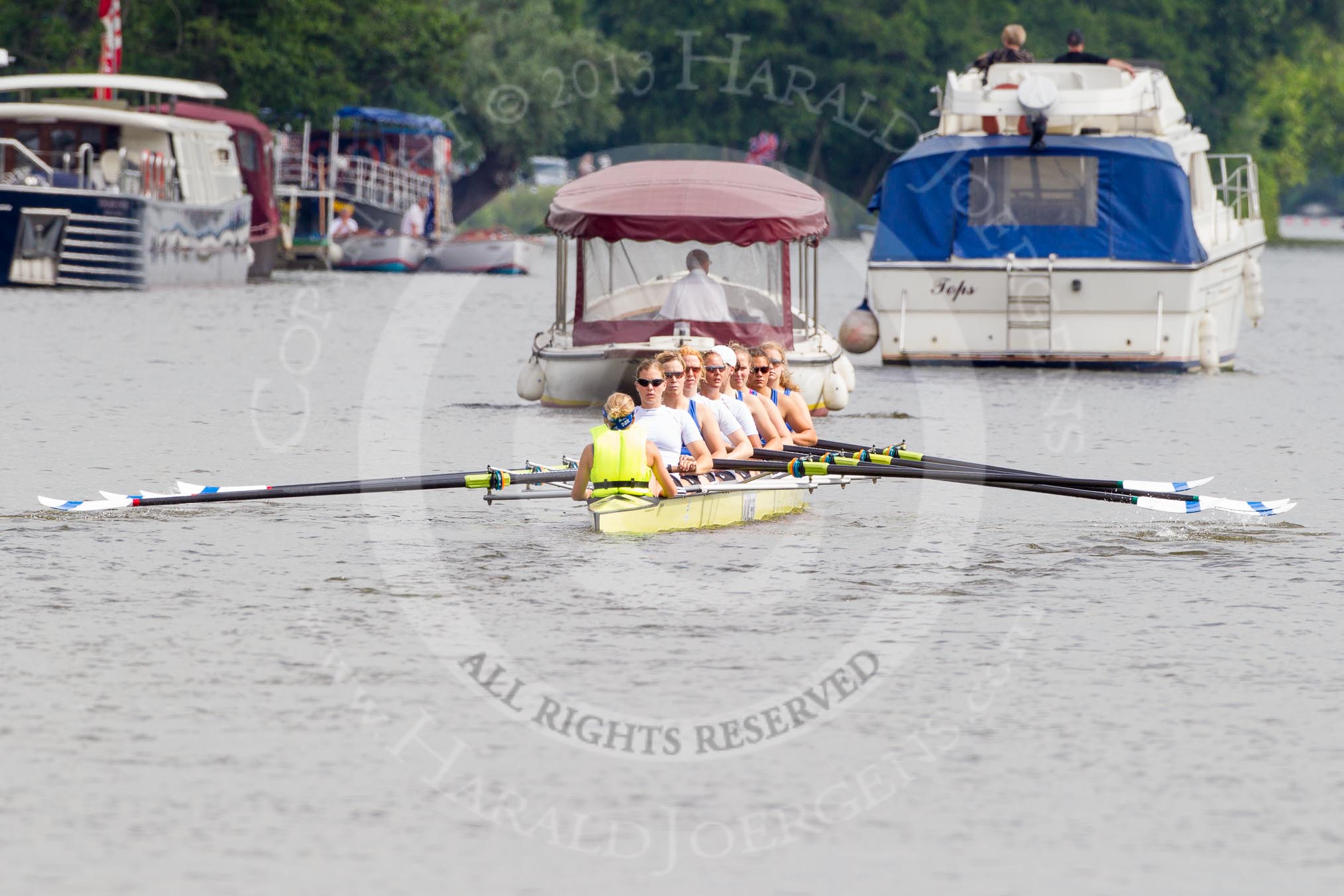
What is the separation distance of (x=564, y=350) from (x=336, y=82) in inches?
1597

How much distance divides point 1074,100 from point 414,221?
3746 centimetres

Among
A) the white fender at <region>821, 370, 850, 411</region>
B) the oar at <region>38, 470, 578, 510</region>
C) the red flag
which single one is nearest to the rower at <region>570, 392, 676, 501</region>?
the oar at <region>38, 470, 578, 510</region>

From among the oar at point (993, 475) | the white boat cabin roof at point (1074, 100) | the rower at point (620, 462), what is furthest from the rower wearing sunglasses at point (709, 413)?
the white boat cabin roof at point (1074, 100)

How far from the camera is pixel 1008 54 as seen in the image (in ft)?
99.9

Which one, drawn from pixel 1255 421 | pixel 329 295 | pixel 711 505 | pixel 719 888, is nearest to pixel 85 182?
pixel 329 295

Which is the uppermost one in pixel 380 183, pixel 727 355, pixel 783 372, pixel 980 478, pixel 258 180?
pixel 380 183

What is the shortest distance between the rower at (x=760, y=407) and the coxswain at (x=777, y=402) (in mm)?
52

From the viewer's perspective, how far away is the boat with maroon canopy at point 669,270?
901 inches

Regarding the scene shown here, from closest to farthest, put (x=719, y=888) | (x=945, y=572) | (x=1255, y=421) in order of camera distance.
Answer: (x=719, y=888) → (x=945, y=572) → (x=1255, y=421)

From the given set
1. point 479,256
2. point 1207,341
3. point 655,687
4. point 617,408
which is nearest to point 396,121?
point 479,256

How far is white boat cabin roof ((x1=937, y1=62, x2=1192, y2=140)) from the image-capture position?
1150 inches

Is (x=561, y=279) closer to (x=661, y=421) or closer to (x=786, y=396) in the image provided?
(x=786, y=396)

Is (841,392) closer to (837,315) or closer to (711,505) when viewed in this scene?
(711,505)

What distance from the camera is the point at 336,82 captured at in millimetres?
62031
